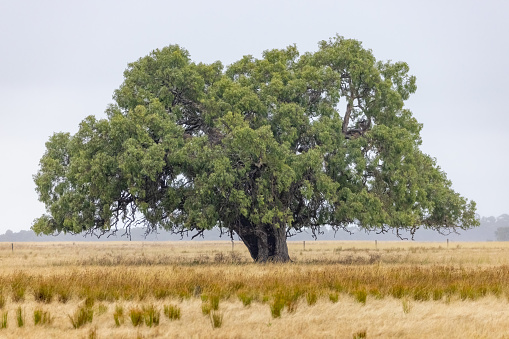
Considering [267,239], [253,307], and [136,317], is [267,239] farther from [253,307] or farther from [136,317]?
[136,317]

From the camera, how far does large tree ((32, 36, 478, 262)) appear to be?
27375 millimetres

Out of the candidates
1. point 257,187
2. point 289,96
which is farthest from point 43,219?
point 289,96

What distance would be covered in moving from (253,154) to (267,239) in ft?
20.7

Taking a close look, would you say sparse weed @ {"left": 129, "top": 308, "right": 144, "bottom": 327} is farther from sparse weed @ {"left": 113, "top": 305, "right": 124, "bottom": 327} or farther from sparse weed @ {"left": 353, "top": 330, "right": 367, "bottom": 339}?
sparse weed @ {"left": 353, "top": 330, "right": 367, "bottom": 339}

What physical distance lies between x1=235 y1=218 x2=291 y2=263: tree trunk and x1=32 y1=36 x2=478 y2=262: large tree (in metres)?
0.07

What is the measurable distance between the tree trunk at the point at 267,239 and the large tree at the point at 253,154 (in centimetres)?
7

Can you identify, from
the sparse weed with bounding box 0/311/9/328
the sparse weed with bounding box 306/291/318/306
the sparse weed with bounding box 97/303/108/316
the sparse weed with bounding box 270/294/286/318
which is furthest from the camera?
the sparse weed with bounding box 306/291/318/306

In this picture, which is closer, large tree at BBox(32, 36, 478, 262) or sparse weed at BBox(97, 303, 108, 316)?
sparse weed at BBox(97, 303, 108, 316)

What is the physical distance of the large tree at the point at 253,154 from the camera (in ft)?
89.8

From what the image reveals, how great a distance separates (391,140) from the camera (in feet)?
95.7

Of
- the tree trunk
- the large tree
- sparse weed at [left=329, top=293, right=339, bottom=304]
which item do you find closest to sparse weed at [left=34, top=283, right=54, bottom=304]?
sparse weed at [left=329, top=293, right=339, bottom=304]

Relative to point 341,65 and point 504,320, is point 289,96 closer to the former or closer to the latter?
point 341,65

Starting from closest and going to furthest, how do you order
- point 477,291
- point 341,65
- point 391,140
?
point 477,291, point 391,140, point 341,65

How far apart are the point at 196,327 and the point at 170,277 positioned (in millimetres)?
7113
